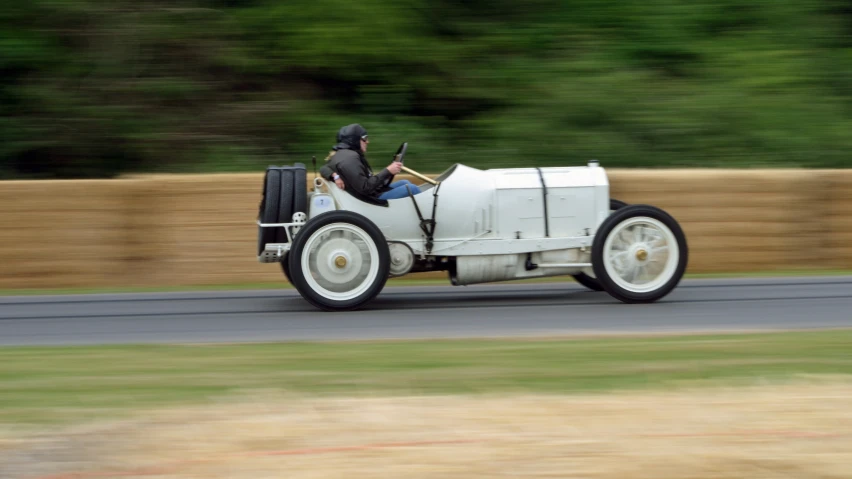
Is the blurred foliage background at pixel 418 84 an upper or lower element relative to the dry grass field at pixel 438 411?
upper

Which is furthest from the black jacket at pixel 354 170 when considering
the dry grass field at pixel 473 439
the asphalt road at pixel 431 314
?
the dry grass field at pixel 473 439

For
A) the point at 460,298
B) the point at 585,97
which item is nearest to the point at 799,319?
the point at 460,298

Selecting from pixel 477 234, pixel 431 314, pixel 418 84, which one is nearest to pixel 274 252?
pixel 431 314

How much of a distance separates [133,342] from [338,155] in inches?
91.0

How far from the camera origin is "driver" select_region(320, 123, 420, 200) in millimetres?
8570

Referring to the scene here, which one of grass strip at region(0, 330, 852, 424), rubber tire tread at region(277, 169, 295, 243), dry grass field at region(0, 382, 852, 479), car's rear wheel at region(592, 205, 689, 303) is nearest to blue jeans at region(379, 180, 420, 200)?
rubber tire tread at region(277, 169, 295, 243)

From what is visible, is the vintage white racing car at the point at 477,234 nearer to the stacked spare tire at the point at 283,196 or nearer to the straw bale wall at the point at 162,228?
the stacked spare tire at the point at 283,196

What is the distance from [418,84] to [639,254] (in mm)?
6952

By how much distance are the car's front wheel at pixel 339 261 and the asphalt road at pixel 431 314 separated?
17cm

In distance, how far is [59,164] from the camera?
1412cm

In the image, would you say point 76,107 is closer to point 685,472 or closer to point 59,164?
point 59,164

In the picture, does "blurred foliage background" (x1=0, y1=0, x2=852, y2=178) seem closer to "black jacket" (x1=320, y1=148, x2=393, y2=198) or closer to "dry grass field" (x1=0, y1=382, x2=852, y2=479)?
"black jacket" (x1=320, y1=148, x2=393, y2=198)

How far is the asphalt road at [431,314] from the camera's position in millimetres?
7617

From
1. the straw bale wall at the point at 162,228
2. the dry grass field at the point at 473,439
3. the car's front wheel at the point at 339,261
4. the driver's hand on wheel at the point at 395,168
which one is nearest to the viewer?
the dry grass field at the point at 473,439
